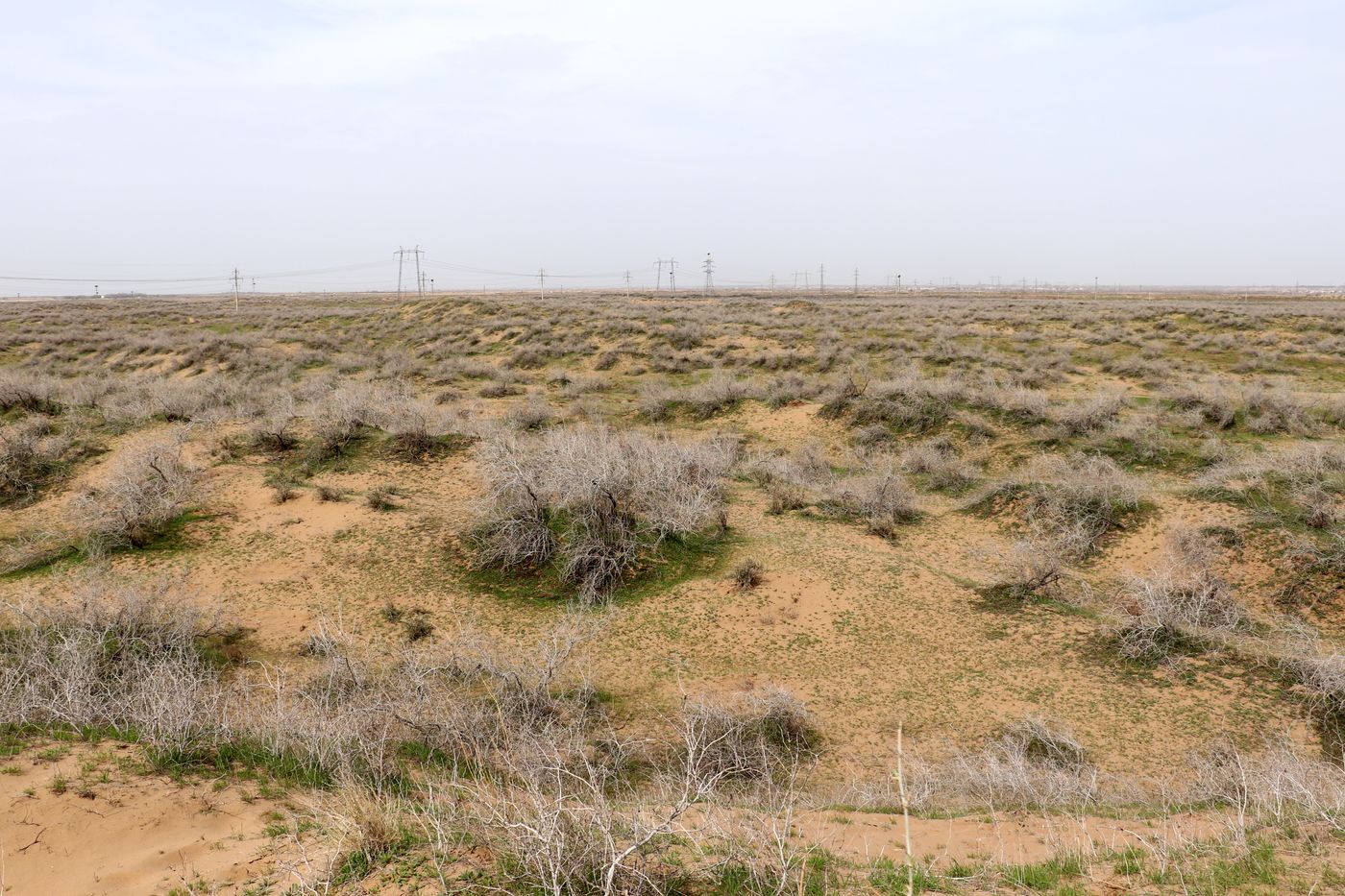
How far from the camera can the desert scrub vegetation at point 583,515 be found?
9.74 metres

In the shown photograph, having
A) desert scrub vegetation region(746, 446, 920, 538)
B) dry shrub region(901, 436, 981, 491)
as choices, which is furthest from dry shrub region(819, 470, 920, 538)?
dry shrub region(901, 436, 981, 491)

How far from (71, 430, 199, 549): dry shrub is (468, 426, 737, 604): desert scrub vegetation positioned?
5.00 meters

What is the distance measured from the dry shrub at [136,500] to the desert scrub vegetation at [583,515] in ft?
16.4

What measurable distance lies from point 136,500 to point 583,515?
7020 millimetres

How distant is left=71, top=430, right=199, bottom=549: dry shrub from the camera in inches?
404

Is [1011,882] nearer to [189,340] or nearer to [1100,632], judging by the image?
[1100,632]

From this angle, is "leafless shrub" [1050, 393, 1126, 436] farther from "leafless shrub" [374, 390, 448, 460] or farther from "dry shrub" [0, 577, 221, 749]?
"dry shrub" [0, 577, 221, 749]

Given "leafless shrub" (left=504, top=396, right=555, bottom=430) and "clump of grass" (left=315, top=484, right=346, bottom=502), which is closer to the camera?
"clump of grass" (left=315, top=484, right=346, bottom=502)

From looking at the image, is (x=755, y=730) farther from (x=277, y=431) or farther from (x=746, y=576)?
(x=277, y=431)

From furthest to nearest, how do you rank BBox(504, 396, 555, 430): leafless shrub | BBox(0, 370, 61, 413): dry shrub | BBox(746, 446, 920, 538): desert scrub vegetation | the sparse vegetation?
BBox(504, 396, 555, 430): leafless shrub → BBox(0, 370, 61, 413): dry shrub → BBox(746, 446, 920, 538): desert scrub vegetation → the sparse vegetation

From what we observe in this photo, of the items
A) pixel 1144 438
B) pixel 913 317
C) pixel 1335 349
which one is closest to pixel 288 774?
pixel 1144 438

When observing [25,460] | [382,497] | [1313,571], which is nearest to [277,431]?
[382,497]

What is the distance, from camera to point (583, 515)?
10109 millimetres

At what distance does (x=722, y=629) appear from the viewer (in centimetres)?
863
